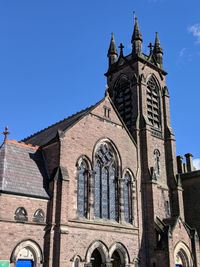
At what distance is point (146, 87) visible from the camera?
117 ft

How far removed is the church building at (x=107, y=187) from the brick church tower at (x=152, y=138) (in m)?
0.09

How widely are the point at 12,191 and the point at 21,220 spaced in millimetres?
1778

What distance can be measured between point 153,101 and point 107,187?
12.2 meters

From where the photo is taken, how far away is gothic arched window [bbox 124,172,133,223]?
93.4 feet

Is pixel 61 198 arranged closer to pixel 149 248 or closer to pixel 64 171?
pixel 64 171

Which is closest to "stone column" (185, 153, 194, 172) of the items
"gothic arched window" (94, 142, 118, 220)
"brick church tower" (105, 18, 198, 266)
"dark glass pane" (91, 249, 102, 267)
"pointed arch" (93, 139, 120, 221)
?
"brick church tower" (105, 18, 198, 266)

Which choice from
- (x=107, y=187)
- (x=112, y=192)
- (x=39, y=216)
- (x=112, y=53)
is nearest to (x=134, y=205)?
(x=112, y=192)

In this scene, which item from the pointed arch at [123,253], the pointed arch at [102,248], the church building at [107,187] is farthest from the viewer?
the pointed arch at [123,253]

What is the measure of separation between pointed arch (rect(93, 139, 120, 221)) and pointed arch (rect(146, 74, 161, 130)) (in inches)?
299

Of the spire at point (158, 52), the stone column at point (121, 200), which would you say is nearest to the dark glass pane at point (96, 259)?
the stone column at point (121, 200)

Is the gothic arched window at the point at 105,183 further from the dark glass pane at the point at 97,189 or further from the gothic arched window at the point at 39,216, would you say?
the gothic arched window at the point at 39,216

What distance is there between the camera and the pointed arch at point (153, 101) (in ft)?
115

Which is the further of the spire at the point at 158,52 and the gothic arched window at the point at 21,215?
the spire at the point at 158,52

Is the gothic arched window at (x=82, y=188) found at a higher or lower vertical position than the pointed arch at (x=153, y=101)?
lower
